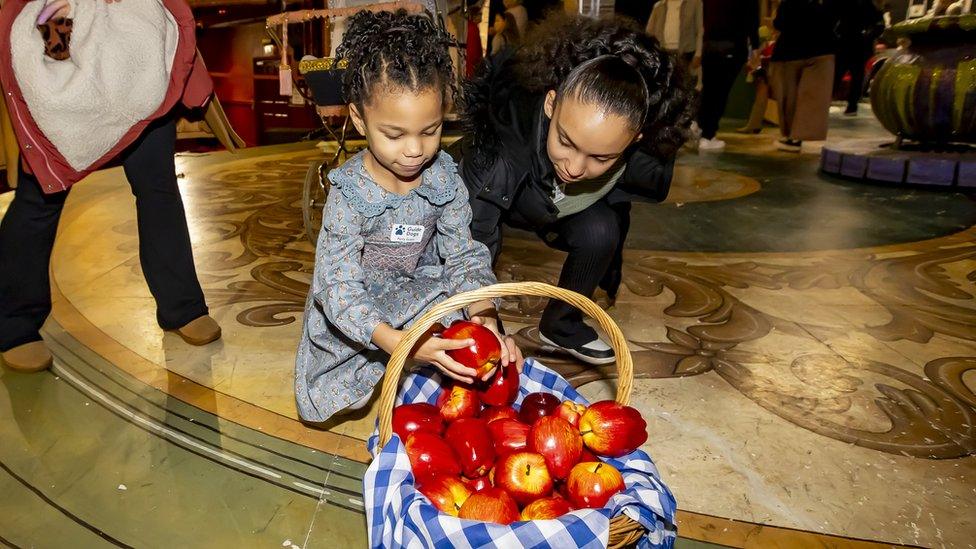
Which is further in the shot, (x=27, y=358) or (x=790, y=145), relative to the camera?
(x=790, y=145)

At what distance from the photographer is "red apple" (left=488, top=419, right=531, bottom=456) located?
1.30 meters

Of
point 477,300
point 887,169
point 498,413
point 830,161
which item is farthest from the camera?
point 830,161

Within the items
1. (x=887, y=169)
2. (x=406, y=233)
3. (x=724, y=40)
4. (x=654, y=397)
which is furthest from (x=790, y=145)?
(x=406, y=233)

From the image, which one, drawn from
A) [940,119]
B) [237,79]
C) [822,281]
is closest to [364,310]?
[822,281]

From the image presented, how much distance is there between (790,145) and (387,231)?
244 inches

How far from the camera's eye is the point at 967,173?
A: 4.61 metres

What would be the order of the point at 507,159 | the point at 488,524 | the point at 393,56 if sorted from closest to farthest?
the point at 488,524 → the point at 393,56 → the point at 507,159

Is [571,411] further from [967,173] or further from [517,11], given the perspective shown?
[517,11]

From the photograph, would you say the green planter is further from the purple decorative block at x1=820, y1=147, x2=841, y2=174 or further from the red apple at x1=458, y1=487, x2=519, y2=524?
the red apple at x1=458, y1=487, x2=519, y2=524

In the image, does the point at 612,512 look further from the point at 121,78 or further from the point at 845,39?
the point at 845,39

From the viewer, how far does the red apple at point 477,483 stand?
1.23 meters

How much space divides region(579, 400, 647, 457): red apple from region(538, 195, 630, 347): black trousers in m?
0.79

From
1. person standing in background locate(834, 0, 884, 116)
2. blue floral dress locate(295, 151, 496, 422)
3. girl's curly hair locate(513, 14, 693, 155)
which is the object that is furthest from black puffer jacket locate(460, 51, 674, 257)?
person standing in background locate(834, 0, 884, 116)

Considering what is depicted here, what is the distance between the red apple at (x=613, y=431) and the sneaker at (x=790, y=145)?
6.14m
